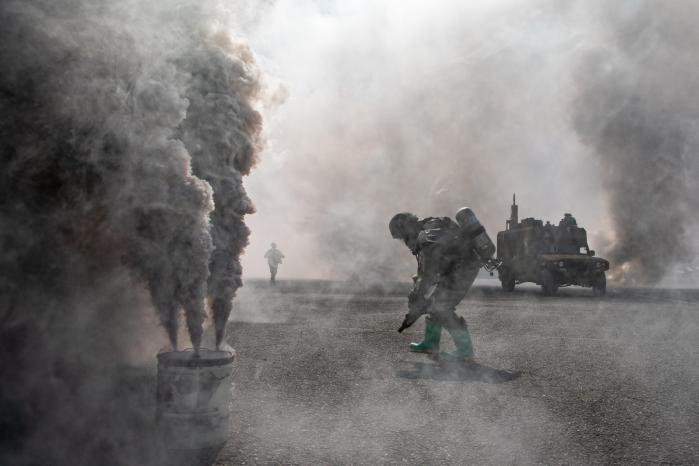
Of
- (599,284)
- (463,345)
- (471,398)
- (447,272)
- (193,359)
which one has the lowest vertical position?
(471,398)

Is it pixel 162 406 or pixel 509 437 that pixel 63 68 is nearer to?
pixel 162 406

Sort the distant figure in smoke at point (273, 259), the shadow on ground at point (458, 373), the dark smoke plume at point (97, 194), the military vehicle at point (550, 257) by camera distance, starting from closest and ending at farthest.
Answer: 1. the dark smoke plume at point (97, 194)
2. the shadow on ground at point (458, 373)
3. the military vehicle at point (550, 257)
4. the distant figure in smoke at point (273, 259)

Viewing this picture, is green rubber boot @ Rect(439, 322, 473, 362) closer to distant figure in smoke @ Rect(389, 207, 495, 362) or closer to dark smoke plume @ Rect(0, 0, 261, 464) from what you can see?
distant figure in smoke @ Rect(389, 207, 495, 362)

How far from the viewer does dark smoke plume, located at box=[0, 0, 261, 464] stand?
11.6 feet

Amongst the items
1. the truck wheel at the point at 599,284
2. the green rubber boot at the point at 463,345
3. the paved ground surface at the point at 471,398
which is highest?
the truck wheel at the point at 599,284

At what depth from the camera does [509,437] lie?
151 inches

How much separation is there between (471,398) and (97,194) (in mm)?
3238

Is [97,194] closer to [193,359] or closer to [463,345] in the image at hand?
[193,359]

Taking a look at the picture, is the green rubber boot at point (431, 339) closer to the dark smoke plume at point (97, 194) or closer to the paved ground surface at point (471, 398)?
the paved ground surface at point (471, 398)

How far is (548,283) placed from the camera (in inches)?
694

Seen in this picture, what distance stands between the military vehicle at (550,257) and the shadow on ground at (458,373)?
12.1 meters

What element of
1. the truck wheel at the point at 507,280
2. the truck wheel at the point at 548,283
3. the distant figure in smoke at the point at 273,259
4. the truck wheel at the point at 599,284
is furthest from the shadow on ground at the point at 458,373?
the distant figure in smoke at the point at 273,259

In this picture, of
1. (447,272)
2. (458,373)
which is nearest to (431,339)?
(447,272)

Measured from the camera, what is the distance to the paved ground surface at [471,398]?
3582mm
